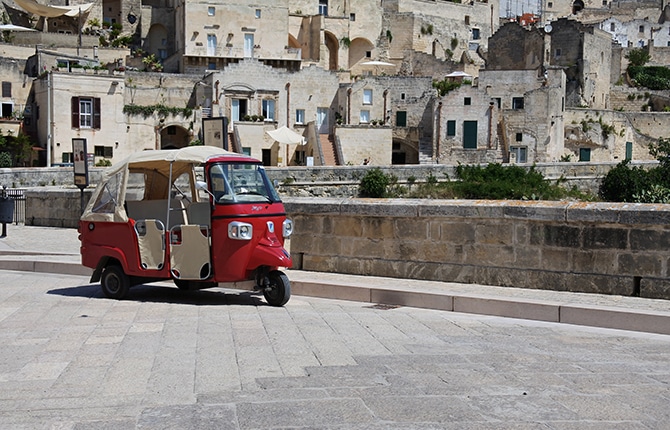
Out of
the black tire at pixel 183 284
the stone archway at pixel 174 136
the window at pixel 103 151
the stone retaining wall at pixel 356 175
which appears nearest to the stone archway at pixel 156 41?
the stone archway at pixel 174 136

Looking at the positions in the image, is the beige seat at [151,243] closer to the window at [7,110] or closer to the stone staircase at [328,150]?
the stone staircase at [328,150]

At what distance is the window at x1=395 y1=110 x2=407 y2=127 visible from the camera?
55.2 m

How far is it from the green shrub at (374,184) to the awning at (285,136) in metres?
9.94

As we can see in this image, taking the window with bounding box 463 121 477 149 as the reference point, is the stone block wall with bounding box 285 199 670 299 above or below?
below

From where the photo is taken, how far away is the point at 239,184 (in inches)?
395

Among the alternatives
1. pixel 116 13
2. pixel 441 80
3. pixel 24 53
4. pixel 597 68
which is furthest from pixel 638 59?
pixel 24 53

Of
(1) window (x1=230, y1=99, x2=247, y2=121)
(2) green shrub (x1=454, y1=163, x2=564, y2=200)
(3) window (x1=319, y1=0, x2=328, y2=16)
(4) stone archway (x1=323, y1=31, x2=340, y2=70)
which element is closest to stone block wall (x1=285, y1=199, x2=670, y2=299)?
(2) green shrub (x1=454, y1=163, x2=564, y2=200)

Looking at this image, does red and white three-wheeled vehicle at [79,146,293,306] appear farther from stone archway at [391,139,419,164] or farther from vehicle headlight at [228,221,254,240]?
stone archway at [391,139,419,164]

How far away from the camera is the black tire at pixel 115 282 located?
417 inches

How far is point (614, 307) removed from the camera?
913 centimetres

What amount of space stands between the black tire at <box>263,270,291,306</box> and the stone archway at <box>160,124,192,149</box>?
132 ft

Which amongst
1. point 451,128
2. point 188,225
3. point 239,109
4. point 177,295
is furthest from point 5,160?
point 188,225

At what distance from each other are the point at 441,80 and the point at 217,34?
15492 millimetres

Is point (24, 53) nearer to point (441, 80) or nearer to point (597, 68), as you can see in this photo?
point (441, 80)
